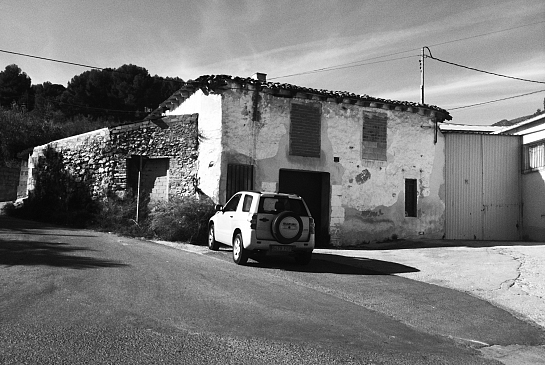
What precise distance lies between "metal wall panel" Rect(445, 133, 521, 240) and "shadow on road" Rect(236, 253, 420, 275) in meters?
8.62

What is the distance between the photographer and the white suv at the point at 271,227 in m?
10.4

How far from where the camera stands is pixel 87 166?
19.3 m

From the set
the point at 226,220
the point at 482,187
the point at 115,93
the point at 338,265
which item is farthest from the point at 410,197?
the point at 115,93

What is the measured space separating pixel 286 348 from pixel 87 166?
16741 mm

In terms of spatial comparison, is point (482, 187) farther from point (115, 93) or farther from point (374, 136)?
point (115, 93)

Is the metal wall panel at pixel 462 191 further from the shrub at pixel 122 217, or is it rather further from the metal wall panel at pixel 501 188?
the shrub at pixel 122 217

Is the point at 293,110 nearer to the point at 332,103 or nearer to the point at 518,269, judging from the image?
the point at 332,103

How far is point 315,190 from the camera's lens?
57.9 ft

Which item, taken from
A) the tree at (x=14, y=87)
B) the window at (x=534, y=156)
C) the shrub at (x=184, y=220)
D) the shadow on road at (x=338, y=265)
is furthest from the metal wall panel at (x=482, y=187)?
the tree at (x=14, y=87)

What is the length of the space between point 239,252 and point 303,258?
1.60m

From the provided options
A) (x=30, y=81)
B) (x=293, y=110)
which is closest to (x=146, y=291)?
(x=293, y=110)

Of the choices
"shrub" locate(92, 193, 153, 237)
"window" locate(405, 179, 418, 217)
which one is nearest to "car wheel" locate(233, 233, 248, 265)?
"shrub" locate(92, 193, 153, 237)

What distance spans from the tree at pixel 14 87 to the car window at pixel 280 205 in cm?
4163

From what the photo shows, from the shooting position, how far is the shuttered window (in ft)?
51.5
